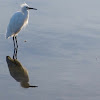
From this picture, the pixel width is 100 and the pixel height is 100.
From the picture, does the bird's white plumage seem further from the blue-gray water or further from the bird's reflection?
the bird's reflection

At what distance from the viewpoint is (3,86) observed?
299 inches

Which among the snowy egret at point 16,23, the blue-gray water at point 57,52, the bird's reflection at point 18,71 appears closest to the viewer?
the blue-gray water at point 57,52

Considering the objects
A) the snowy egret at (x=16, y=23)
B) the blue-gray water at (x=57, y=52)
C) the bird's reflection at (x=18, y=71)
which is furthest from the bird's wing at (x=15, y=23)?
the bird's reflection at (x=18, y=71)

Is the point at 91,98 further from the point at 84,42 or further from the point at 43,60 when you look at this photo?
the point at 84,42

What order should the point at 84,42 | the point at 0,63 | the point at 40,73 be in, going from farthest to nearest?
the point at 84,42, the point at 0,63, the point at 40,73

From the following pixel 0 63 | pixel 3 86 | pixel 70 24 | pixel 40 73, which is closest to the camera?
pixel 3 86

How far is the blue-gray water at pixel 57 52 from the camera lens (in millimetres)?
7434

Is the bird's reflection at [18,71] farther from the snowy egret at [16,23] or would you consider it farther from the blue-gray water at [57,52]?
the snowy egret at [16,23]

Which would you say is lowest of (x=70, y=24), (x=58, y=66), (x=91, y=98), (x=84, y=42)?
(x=91, y=98)

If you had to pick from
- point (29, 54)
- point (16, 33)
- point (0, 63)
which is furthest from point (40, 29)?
point (0, 63)

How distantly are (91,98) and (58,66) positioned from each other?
203cm

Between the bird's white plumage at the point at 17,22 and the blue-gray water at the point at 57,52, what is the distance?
35 centimetres

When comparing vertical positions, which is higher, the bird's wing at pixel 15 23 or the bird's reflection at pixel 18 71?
the bird's wing at pixel 15 23

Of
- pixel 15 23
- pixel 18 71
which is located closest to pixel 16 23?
Answer: pixel 15 23
